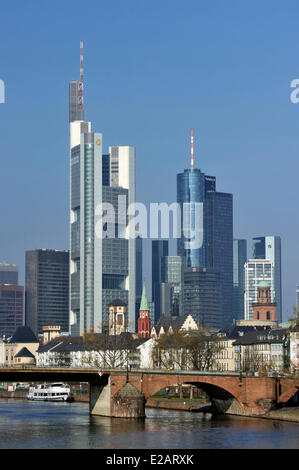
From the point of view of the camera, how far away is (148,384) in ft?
458

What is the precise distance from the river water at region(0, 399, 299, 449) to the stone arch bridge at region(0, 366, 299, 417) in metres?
2.79

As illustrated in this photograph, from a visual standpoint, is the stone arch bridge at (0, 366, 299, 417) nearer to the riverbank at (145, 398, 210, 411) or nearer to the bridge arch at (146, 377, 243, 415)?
the bridge arch at (146, 377, 243, 415)

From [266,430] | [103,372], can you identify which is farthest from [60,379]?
[266,430]

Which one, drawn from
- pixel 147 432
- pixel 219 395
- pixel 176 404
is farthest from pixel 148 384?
pixel 147 432

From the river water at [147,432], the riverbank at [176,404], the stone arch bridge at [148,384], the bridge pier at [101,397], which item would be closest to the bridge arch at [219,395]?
the stone arch bridge at [148,384]

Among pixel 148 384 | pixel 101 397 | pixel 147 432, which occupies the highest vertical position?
pixel 148 384

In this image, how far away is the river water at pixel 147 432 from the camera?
328 ft

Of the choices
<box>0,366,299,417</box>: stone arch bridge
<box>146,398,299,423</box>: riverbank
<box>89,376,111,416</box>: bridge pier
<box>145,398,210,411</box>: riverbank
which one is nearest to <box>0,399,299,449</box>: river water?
<box>89,376,111,416</box>: bridge pier

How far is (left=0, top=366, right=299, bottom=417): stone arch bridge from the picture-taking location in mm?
135625

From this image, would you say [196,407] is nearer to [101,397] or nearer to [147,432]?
[101,397]

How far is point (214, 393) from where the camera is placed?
14488cm

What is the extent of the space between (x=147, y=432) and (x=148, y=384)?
2691 centimetres

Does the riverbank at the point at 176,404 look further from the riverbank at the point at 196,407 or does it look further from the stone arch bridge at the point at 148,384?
the stone arch bridge at the point at 148,384
